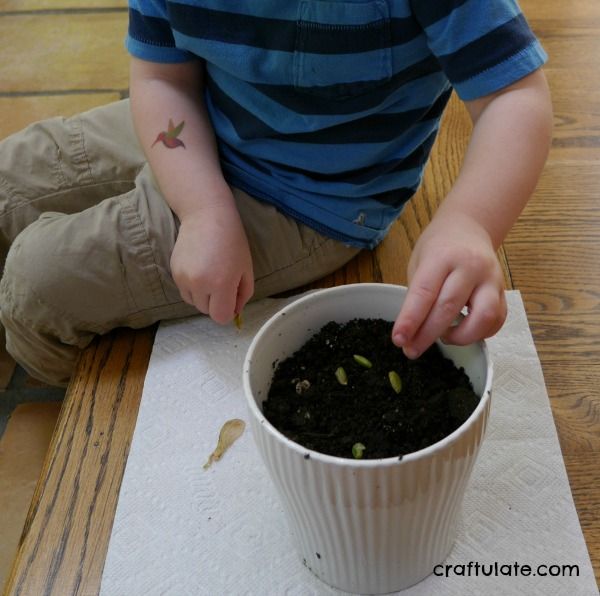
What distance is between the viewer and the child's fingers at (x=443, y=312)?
42 cm

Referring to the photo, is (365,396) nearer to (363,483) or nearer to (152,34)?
(363,483)

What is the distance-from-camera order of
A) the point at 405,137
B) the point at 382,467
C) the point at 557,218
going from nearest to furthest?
1. the point at 382,467
2. the point at 405,137
3. the point at 557,218

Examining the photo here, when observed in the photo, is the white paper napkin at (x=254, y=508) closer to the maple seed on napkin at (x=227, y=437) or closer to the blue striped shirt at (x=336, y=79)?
the maple seed on napkin at (x=227, y=437)

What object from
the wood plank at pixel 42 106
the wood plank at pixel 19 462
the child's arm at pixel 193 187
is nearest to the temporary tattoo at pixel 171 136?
the child's arm at pixel 193 187

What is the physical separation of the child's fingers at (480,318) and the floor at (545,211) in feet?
0.68

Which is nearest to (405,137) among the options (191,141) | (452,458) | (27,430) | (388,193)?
(388,193)

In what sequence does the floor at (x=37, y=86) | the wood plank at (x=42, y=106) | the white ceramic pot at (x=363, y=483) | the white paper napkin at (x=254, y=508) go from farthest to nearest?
1. the wood plank at (x=42, y=106)
2. the floor at (x=37, y=86)
3. the white paper napkin at (x=254, y=508)
4. the white ceramic pot at (x=363, y=483)

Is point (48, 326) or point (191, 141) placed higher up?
point (191, 141)

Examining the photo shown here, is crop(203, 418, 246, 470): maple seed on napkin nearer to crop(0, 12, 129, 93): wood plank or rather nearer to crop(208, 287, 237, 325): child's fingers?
crop(208, 287, 237, 325): child's fingers

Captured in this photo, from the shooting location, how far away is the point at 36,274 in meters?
0.66

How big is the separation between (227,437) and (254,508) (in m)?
0.07

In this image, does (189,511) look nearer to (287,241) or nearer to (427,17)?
(287,241)

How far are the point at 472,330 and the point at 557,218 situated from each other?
0.42 metres

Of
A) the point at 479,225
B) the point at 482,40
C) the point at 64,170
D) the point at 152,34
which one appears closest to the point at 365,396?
the point at 479,225
